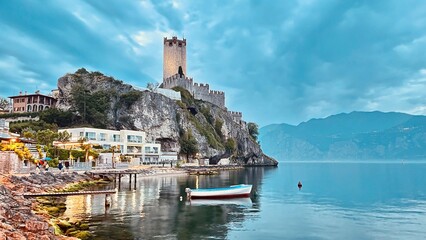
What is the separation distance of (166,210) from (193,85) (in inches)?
4245

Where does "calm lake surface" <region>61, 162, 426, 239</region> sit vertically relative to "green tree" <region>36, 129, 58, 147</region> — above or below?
below

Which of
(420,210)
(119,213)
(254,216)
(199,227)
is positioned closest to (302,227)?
(254,216)

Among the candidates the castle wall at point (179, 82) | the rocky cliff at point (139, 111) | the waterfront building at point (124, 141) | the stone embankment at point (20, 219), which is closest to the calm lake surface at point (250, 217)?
the stone embankment at point (20, 219)

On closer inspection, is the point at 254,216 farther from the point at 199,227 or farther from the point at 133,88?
the point at 133,88

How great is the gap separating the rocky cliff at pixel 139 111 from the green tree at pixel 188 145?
4.88 feet

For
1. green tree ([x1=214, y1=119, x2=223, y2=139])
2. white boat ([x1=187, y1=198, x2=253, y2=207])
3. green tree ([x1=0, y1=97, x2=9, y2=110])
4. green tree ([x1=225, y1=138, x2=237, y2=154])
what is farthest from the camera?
green tree ([x1=214, y1=119, x2=223, y2=139])

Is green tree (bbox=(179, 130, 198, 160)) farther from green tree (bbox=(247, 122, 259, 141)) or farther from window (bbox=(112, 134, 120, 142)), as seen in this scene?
green tree (bbox=(247, 122, 259, 141))

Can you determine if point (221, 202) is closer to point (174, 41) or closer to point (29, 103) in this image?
point (29, 103)

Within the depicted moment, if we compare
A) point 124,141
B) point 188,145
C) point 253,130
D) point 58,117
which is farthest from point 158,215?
point 253,130

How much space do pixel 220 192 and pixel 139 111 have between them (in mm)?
64841

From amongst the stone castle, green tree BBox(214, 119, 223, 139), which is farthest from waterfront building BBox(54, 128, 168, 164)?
the stone castle

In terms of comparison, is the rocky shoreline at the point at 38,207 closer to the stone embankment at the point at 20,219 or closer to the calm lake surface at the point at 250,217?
the stone embankment at the point at 20,219

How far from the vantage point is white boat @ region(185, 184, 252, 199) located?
142 ft

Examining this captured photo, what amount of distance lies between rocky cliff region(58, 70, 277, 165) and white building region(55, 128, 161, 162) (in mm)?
6498
